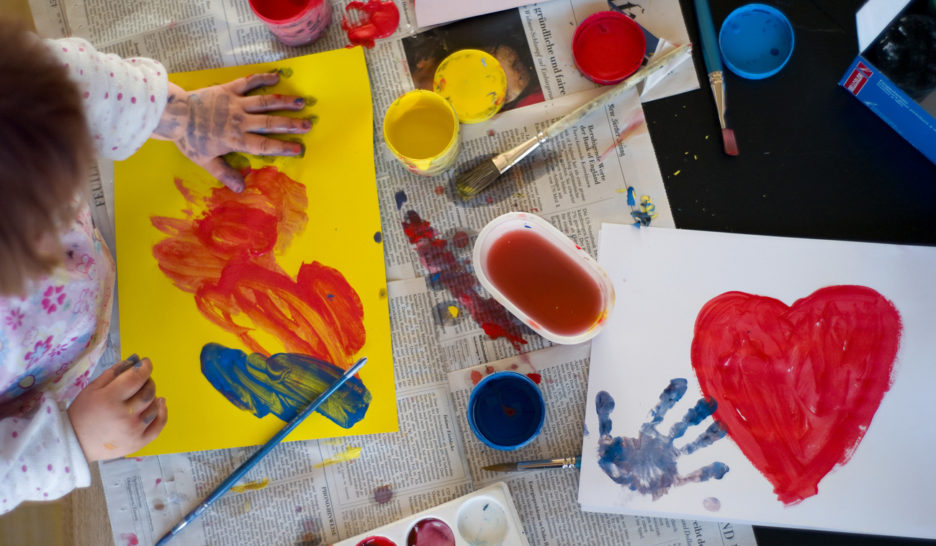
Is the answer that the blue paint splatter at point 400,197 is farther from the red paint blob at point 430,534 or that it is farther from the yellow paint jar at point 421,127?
the red paint blob at point 430,534

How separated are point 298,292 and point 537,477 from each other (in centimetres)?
43

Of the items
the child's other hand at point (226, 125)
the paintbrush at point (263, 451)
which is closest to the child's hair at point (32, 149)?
the child's other hand at point (226, 125)

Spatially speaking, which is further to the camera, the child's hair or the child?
the child

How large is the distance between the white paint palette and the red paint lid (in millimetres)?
601

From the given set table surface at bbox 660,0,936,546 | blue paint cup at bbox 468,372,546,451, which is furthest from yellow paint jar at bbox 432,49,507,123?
blue paint cup at bbox 468,372,546,451

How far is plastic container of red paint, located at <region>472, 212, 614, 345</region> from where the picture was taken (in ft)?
2.78

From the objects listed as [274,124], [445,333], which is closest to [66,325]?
[274,124]

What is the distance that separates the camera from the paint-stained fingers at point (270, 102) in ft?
2.96

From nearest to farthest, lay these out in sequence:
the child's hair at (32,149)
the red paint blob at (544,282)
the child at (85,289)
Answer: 1. the child's hair at (32,149)
2. the child at (85,289)
3. the red paint blob at (544,282)

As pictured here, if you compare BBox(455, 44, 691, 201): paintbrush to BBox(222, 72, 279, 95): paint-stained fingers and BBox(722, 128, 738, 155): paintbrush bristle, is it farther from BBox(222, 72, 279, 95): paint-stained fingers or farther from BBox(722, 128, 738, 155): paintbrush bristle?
BBox(222, 72, 279, 95): paint-stained fingers

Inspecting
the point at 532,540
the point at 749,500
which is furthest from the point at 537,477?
the point at 749,500

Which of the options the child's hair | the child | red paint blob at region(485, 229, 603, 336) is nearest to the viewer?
the child's hair

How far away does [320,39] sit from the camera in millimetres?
939

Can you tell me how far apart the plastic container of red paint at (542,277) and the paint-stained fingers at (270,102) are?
1.09 feet
